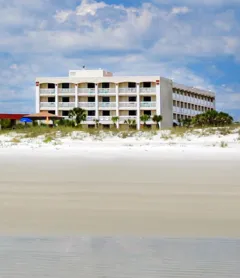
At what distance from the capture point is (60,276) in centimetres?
412

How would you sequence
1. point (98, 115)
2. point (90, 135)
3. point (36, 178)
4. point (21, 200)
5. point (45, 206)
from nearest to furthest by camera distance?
point (45, 206) < point (21, 200) < point (36, 178) < point (90, 135) < point (98, 115)

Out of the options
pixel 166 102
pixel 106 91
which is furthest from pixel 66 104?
pixel 166 102

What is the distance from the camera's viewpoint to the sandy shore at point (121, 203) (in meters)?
6.01

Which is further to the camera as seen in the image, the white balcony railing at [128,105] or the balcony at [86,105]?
the balcony at [86,105]

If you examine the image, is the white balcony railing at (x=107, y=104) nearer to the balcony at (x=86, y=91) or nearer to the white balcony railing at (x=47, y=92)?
the balcony at (x=86, y=91)

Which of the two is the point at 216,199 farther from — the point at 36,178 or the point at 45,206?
the point at 36,178

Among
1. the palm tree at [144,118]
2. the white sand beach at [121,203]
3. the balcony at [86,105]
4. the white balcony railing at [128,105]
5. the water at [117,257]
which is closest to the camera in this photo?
the water at [117,257]

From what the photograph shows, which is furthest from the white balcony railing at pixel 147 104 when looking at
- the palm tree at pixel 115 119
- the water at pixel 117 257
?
the water at pixel 117 257

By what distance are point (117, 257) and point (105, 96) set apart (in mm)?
78624

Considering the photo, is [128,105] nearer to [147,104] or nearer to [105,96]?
[147,104]

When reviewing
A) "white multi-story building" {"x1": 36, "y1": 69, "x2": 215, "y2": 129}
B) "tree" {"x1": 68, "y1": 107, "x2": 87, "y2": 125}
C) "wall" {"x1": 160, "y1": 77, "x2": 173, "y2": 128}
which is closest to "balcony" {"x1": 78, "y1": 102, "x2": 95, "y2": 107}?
"white multi-story building" {"x1": 36, "y1": 69, "x2": 215, "y2": 129}

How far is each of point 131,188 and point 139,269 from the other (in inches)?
214

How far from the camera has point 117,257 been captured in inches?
184

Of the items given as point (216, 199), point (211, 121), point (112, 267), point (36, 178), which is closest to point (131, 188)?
point (216, 199)
